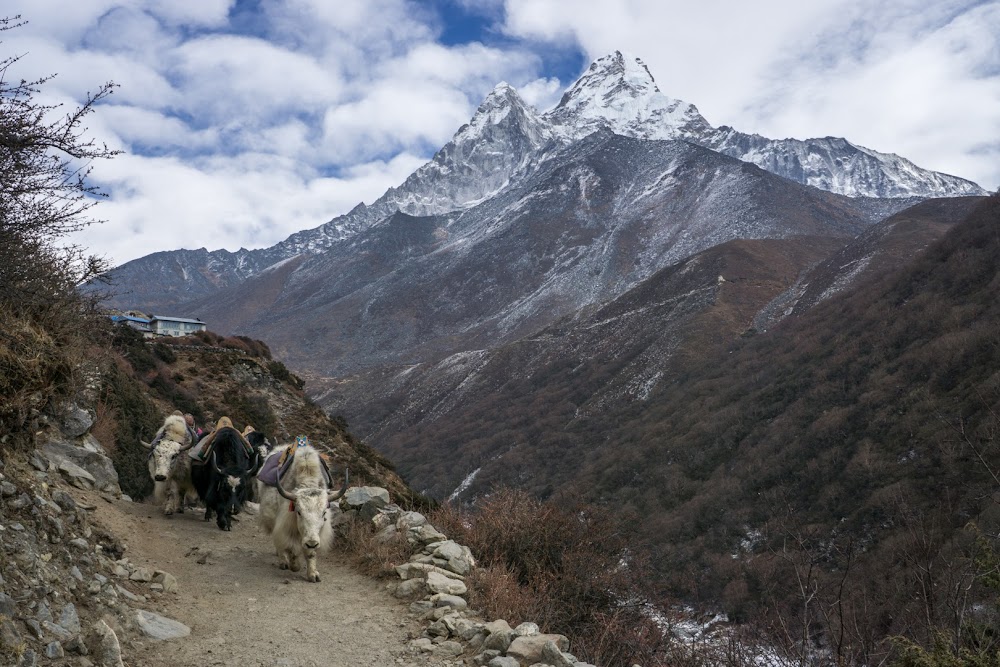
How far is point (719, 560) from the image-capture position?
2914 centimetres

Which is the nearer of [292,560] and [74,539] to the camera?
[74,539]

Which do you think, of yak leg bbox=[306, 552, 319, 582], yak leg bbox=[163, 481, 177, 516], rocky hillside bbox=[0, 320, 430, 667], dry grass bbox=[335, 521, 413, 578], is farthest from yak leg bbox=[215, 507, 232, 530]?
yak leg bbox=[306, 552, 319, 582]

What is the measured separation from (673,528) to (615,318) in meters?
58.4

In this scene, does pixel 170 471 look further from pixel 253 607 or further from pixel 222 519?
pixel 253 607

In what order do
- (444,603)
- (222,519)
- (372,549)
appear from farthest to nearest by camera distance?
(222,519) → (372,549) → (444,603)

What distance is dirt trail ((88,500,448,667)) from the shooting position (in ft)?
16.6

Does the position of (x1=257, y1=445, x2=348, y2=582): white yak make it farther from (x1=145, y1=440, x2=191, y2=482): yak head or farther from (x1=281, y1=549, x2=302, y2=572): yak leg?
(x1=145, y1=440, x2=191, y2=482): yak head

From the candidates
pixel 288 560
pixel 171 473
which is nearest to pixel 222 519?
pixel 171 473

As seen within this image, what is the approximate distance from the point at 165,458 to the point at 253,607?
4.18m

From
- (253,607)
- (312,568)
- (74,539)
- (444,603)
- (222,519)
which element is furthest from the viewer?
(222,519)

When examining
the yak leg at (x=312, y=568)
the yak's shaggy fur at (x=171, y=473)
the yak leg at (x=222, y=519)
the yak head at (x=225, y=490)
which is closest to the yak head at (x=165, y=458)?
the yak's shaggy fur at (x=171, y=473)

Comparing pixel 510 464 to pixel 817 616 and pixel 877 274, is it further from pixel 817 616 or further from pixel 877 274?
pixel 817 616

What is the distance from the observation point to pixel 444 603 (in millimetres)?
6352

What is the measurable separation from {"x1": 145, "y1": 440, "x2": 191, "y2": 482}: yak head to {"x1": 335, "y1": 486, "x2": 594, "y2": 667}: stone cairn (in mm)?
2593
